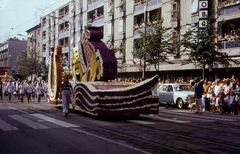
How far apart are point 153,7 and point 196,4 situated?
6.80 meters

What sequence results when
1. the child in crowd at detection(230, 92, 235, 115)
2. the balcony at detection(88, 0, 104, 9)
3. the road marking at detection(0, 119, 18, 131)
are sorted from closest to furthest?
the road marking at detection(0, 119, 18, 131) < the child in crowd at detection(230, 92, 235, 115) < the balcony at detection(88, 0, 104, 9)

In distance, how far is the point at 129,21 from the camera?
3812cm

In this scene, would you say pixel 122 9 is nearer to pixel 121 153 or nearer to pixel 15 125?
pixel 15 125

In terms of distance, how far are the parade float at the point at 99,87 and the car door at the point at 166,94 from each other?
22.1ft

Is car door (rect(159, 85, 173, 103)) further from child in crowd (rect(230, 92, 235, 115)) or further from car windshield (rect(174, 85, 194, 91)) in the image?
child in crowd (rect(230, 92, 235, 115))

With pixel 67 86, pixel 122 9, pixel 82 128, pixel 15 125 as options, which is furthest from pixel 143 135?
pixel 122 9

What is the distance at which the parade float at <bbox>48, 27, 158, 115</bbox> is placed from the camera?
12.4 metres

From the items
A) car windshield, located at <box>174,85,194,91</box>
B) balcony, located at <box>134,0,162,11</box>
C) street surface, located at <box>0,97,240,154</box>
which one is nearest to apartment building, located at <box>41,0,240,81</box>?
balcony, located at <box>134,0,162,11</box>

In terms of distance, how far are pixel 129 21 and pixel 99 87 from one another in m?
25.8

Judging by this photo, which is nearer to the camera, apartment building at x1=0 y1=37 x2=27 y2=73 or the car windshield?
the car windshield

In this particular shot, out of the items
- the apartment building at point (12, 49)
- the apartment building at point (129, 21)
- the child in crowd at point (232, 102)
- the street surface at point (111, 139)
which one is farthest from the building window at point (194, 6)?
the apartment building at point (12, 49)

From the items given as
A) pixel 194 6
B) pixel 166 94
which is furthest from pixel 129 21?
pixel 166 94

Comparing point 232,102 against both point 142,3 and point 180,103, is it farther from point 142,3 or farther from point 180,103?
point 142,3

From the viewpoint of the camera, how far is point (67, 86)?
14.1 metres
